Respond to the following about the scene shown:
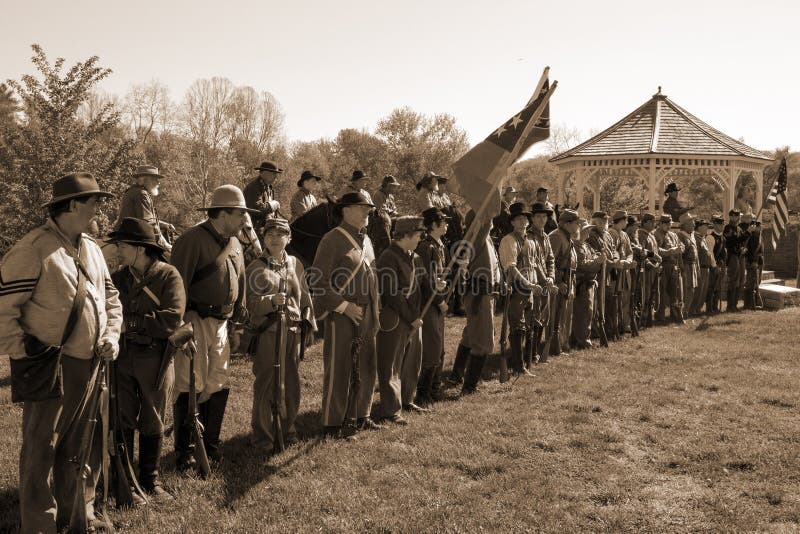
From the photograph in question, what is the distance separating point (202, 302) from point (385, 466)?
88.6 inches

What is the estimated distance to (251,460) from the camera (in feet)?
20.3

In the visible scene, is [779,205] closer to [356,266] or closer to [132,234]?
[356,266]

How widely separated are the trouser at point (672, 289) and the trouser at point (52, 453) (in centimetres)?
1276

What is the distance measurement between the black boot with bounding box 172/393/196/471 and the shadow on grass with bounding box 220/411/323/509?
12.1 inches

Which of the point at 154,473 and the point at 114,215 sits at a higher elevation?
the point at 114,215

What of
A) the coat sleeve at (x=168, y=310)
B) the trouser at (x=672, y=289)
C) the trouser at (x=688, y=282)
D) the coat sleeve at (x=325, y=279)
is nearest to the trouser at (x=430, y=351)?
the coat sleeve at (x=325, y=279)

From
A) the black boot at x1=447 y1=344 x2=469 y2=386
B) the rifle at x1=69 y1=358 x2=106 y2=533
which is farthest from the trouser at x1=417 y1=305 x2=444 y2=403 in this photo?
the rifle at x1=69 y1=358 x2=106 y2=533

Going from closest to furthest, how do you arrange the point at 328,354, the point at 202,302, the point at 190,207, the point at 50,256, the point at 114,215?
the point at 50,256 → the point at 202,302 → the point at 328,354 → the point at 114,215 → the point at 190,207

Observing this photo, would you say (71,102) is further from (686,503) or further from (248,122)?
(248,122)

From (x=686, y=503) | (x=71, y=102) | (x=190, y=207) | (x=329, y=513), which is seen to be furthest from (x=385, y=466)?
(x=190, y=207)

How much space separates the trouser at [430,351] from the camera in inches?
329

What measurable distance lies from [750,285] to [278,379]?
1488 centimetres

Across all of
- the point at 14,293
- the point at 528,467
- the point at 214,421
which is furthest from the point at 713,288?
the point at 14,293

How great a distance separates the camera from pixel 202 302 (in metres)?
5.72
